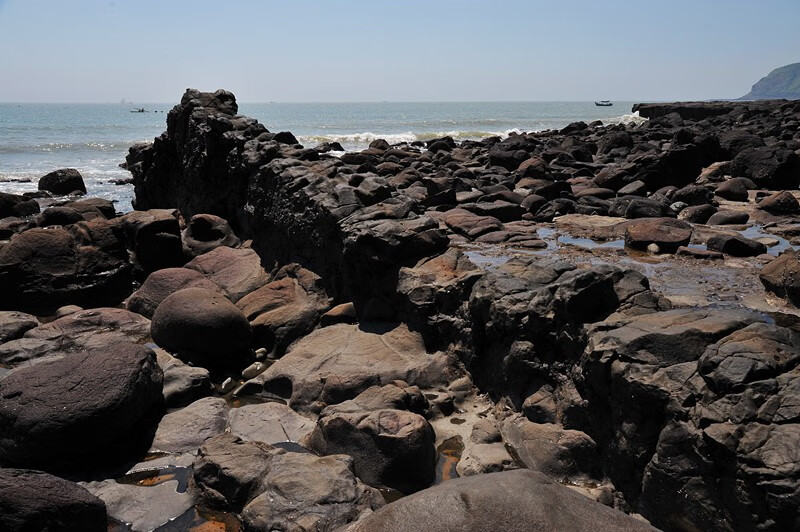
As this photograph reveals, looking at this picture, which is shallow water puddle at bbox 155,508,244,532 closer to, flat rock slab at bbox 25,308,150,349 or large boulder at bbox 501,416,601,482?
large boulder at bbox 501,416,601,482

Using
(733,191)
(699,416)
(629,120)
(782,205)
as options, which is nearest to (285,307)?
(699,416)

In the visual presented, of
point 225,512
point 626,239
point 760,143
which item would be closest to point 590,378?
point 225,512

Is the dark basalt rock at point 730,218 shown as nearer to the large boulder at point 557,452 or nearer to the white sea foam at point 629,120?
the large boulder at point 557,452

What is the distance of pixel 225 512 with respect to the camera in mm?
4992

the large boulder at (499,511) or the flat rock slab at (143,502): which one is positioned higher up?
the large boulder at (499,511)

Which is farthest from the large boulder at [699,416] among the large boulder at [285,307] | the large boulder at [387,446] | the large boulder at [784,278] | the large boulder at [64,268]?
the large boulder at [64,268]

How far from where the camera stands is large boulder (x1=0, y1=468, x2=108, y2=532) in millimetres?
4328

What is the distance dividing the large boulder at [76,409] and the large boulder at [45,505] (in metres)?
0.97

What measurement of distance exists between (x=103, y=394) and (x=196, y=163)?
9.28 m

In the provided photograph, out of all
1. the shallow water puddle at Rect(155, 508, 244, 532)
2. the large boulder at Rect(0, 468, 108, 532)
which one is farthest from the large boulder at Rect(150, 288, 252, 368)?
the large boulder at Rect(0, 468, 108, 532)

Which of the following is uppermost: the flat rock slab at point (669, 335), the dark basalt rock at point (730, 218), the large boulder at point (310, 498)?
the flat rock slab at point (669, 335)

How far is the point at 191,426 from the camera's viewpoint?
6.30m

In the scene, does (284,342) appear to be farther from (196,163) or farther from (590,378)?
(196,163)

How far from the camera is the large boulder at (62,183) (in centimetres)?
2289
